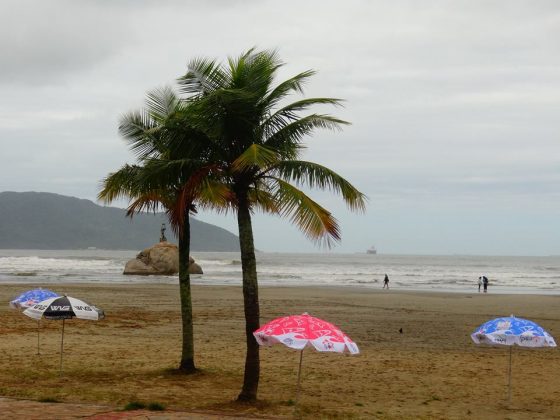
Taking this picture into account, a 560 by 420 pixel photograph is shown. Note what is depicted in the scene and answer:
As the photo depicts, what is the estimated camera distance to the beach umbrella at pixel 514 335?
37.8 feet

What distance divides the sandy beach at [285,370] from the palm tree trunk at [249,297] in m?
0.44

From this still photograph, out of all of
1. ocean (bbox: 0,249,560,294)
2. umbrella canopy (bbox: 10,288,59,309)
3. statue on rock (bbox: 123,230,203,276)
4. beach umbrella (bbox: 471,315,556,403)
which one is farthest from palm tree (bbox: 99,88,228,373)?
statue on rock (bbox: 123,230,203,276)

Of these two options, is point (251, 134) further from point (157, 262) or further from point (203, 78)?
point (157, 262)

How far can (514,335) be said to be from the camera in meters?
11.5

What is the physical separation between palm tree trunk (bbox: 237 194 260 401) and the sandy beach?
0.44 m

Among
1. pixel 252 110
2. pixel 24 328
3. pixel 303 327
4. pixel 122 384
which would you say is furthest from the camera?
pixel 24 328

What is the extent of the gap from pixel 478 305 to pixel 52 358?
27.1 metres

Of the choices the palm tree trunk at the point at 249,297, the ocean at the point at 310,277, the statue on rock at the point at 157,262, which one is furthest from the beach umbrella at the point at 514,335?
the statue on rock at the point at 157,262

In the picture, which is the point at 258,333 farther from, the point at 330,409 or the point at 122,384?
the point at 122,384

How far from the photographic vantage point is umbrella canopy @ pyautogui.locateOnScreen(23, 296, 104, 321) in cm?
1307

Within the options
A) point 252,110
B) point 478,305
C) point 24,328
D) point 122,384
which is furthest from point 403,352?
point 478,305

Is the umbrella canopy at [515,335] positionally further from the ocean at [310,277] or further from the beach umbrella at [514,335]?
the ocean at [310,277]

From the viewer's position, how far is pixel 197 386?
44.2 feet

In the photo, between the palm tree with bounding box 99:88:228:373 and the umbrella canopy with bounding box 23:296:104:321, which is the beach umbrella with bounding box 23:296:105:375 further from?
the palm tree with bounding box 99:88:228:373
